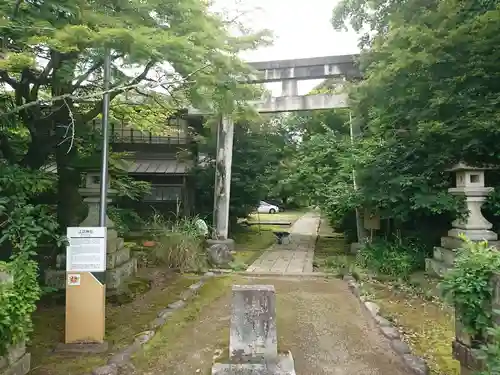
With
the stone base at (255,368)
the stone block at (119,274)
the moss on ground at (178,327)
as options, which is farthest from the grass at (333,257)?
the stone base at (255,368)

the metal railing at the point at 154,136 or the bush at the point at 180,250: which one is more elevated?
the metal railing at the point at 154,136

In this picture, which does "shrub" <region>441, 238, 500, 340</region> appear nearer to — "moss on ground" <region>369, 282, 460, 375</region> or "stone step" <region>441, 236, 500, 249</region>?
"moss on ground" <region>369, 282, 460, 375</region>

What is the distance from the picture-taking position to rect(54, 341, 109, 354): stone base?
4.07 meters

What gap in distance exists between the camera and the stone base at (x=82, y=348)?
407 cm

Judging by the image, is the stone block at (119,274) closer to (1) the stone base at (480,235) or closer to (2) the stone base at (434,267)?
(2) the stone base at (434,267)

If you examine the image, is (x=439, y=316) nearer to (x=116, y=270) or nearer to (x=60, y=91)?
(x=116, y=270)

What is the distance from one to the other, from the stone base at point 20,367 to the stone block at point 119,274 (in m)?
2.67

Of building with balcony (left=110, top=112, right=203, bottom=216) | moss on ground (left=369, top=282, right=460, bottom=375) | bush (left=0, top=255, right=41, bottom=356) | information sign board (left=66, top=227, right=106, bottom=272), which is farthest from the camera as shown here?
building with balcony (left=110, top=112, right=203, bottom=216)

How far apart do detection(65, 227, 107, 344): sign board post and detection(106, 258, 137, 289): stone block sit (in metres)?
1.93

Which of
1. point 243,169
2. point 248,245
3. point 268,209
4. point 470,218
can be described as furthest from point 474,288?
point 268,209

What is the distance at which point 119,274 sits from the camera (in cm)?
640

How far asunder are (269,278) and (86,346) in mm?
4389

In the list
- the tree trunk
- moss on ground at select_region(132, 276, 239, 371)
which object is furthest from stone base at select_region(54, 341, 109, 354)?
the tree trunk

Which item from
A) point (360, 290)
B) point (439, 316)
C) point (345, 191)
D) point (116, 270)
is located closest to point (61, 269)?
point (116, 270)
